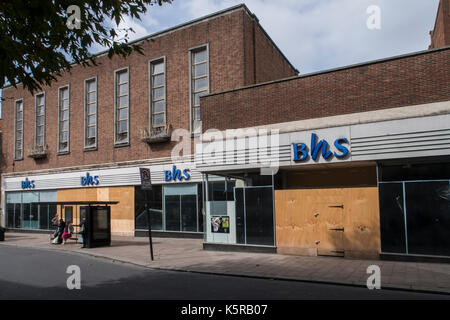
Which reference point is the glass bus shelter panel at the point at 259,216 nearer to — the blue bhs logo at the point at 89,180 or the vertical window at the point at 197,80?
the vertical window at the point at 197,80

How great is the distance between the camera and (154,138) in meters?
20.9

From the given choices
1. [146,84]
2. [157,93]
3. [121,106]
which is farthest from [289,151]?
[121,106]

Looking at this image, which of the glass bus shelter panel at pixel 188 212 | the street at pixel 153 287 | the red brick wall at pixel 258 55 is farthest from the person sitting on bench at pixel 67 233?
the red brick wall at pixel 258 55

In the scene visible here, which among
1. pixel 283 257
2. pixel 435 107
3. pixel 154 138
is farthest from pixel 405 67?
pixel 154 138

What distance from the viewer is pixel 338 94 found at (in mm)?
12531

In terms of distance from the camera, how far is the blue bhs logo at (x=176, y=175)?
64.9ft

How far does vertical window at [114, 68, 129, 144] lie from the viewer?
23203 millimetres

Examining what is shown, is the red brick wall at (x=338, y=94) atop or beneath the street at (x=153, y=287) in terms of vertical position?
atop

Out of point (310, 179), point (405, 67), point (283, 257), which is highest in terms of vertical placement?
point (405, 67)

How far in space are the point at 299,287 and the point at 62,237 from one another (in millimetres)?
13610

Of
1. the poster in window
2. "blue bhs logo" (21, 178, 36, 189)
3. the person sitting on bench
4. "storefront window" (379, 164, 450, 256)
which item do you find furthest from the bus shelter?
"blue bhs logo" (21, 178, 36, 189)

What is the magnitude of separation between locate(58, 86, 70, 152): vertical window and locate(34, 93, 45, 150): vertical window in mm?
2343

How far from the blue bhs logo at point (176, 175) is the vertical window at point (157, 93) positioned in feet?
9.21
